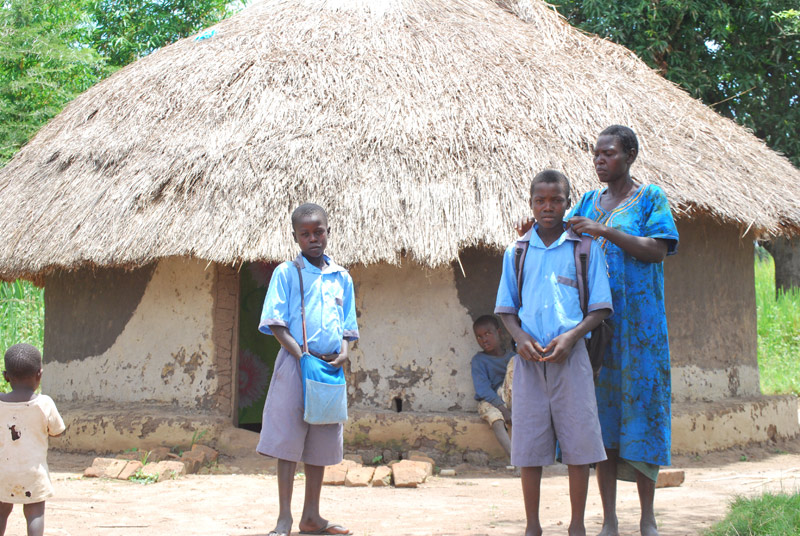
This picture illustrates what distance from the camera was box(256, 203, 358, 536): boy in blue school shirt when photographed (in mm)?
3318

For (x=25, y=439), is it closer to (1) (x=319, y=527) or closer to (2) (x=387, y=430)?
(1) (x=319, y=527)

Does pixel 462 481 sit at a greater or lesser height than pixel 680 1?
lesser

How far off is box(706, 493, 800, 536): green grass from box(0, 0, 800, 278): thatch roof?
7.87 ft

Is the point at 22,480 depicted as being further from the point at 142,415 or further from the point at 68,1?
the point at 68,1

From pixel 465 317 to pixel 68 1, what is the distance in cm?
1057

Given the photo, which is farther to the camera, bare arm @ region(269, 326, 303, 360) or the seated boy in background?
the seated boy in background

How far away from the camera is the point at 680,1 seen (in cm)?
960

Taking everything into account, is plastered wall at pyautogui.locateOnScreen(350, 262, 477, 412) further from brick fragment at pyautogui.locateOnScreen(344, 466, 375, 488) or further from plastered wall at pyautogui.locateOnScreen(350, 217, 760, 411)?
brick fragment at pyautogui.locateOnScreen(344, 466, 375, 488)

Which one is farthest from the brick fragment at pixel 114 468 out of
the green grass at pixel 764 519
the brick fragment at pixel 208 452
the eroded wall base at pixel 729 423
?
the eroded wall base at pixel 729 423

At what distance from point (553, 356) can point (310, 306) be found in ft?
3.41

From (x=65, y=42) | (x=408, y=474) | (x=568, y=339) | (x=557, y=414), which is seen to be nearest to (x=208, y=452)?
(x=408, y=474)

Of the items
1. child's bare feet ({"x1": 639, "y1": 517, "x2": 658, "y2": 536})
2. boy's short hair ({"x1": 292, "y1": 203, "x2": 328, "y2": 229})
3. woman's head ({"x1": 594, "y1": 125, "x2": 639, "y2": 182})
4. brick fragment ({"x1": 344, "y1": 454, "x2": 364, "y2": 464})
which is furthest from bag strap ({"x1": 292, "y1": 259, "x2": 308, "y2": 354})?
brick fragment ({"x1": 344, "y1": 454, "x2": 364, "y2": 464})

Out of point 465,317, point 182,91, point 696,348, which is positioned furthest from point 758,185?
point 182,91

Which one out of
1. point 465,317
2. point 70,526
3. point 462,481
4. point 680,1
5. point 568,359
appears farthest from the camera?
point 680,1
